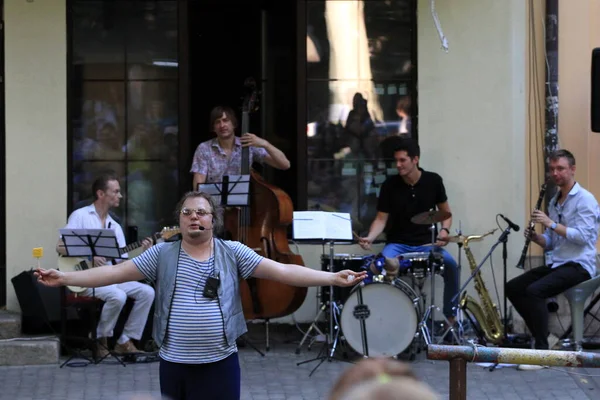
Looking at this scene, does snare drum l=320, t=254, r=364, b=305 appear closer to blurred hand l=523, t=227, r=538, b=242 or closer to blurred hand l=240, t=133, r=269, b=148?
blurred hand l=240, t=133, r=269, b=148

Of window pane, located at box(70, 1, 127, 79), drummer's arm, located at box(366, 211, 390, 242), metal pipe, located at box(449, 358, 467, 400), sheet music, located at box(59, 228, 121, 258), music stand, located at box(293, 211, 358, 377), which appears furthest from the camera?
window pane, located at box(70, 1, 127, 79)

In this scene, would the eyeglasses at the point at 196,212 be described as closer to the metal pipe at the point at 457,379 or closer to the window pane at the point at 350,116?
the metal pipe at the point at 457,379

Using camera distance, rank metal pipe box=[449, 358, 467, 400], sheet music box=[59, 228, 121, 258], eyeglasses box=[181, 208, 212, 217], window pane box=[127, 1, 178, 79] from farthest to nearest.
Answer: window pane box=[127, 1, 178, 79], sheet music box=[59, 228, 121, 258], eyeglasses box=[181, 208, 212, 217], metal pipe box=[449, 358, 467, 400]

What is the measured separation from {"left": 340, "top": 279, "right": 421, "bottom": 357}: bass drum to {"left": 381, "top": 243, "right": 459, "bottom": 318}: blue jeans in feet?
1.63

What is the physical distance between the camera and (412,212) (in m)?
10.3

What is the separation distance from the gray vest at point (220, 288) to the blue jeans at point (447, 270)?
3939mm

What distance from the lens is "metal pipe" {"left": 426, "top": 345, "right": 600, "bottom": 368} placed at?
4828 millimetres

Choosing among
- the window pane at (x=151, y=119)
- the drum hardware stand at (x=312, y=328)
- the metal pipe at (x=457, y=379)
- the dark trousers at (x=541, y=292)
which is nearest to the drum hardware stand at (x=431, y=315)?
the dark trousers at (x=541, y=292)

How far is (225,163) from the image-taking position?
10430mm

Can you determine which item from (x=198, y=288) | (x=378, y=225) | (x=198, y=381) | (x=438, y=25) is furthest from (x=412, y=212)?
(x=198, y=381)

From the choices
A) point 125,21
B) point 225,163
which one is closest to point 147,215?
point 225,163

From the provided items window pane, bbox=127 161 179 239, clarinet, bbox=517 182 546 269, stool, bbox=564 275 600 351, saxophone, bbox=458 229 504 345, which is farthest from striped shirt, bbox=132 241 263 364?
window pane, bbox=127 161 179 239

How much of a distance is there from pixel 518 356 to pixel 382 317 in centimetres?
484

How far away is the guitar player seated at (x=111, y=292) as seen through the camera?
9.84m
